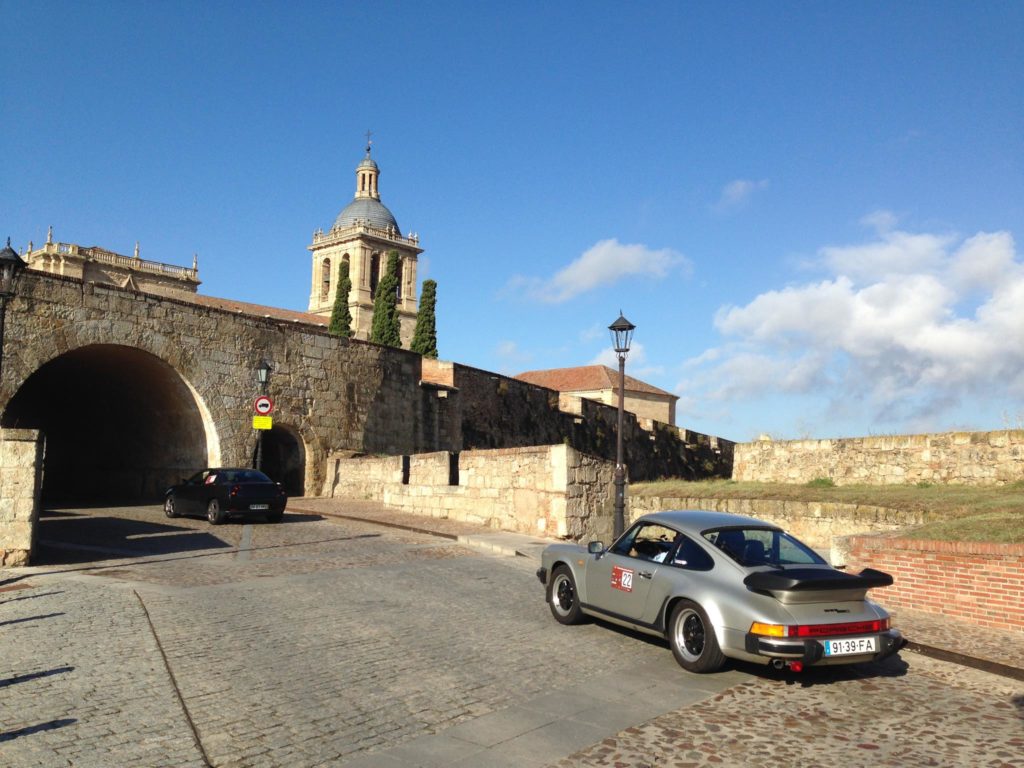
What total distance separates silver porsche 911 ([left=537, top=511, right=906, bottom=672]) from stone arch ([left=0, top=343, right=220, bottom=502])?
60.0 ft

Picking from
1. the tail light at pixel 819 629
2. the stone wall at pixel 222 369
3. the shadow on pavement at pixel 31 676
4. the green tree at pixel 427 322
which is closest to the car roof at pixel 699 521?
the tail light at pixel 819 629

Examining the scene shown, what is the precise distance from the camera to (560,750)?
520cm

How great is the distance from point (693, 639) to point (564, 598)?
2.13m

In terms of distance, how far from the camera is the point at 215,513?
18.4 meters

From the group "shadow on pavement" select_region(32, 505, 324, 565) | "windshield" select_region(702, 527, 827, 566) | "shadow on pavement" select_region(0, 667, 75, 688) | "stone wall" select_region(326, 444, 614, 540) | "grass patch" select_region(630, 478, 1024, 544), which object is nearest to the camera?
"shadow on pavement" select_region(0, 667, 75, 688)

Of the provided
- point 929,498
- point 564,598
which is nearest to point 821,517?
point 929,498

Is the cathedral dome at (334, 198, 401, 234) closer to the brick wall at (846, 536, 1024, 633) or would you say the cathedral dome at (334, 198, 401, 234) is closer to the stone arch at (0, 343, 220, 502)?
the stone arch at (0, 343, 220, 502)

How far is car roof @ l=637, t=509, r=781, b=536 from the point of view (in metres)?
7.74

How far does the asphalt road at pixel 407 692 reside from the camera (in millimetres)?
5125

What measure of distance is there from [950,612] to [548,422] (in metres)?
28.4

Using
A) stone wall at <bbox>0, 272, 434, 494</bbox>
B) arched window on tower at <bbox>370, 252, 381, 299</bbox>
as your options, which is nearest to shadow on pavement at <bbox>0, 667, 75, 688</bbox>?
stone wall at <bbox>0, 272, 434, 494</bbox>

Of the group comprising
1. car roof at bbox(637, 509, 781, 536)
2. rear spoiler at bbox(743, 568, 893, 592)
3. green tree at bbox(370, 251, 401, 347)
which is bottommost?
rear spoiler at bbox(743, 568, 893, 592)

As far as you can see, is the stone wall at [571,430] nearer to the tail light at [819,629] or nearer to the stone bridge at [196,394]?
the stone bridge at [196,394]

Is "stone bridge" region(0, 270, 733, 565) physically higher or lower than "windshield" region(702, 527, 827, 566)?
higher
